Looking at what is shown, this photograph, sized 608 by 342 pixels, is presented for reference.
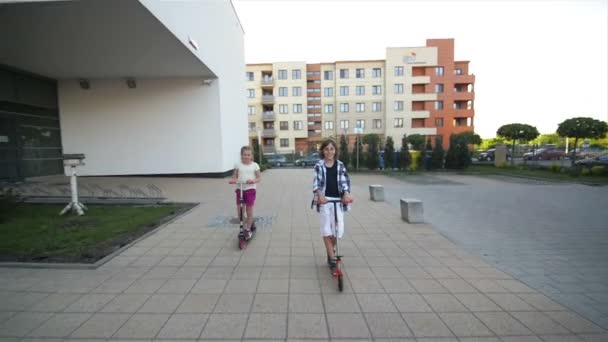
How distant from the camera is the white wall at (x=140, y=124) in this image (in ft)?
48.9

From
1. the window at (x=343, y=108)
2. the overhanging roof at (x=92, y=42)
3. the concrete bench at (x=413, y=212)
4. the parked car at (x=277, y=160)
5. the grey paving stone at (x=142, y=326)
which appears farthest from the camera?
the window at (x=343, y=108)

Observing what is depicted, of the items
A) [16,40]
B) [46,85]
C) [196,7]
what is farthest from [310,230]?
[46,85]

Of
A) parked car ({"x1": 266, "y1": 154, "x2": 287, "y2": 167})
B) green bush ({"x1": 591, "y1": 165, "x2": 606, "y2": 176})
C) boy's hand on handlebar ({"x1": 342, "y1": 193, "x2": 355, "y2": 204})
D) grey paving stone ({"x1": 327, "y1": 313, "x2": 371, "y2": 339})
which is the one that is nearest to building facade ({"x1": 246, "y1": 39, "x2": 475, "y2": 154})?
parked car ({"x1": 266, "y1": 154, "x2": 287, "y2": 167})

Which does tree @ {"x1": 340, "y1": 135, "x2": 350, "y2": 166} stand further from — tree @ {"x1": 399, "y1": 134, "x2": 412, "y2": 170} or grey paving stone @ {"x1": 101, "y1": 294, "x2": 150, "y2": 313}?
grey paving stone @ {"x1": 101, "y1": 294, "x2": 150, "y2": 313}

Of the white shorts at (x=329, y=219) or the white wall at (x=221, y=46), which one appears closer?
the white shorts at (x=329, y=219)

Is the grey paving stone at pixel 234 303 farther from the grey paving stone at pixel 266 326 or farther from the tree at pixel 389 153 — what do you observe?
the tree at pixel 389 153

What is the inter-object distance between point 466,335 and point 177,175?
1572 cm

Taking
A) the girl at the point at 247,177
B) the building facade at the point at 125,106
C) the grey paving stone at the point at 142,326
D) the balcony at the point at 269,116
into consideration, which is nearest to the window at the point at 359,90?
the balcony at the point at 269,116

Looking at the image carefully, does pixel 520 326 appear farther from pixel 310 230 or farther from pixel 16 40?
pixel 16 40

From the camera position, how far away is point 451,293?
3.22 m

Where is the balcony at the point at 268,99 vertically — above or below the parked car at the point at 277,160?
above

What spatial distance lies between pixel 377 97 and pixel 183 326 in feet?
144

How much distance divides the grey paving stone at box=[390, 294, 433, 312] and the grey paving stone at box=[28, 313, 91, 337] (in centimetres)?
325

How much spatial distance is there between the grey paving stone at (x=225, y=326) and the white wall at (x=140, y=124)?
535 inches
